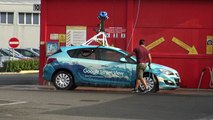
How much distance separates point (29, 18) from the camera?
50938 mm

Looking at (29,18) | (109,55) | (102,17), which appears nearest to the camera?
(109,55)

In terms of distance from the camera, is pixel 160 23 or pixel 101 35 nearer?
pixel 101 35

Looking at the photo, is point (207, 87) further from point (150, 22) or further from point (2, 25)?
point (2, 25)

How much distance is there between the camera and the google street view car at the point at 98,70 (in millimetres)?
17297

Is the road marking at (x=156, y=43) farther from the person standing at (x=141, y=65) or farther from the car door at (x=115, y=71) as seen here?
the person standing at (x=141, y=65)

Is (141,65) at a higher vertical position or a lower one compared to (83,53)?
lower

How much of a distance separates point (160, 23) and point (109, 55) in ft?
11.9

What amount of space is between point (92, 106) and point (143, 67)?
416 cm

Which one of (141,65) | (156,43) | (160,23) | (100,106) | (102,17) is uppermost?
(102,17)

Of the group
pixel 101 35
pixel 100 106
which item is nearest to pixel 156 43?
pixel 101 35

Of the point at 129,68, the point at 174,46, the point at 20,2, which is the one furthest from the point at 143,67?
the point at 20,2

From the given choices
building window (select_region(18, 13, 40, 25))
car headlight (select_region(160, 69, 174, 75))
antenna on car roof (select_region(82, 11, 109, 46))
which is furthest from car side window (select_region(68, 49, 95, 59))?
building window (select_region(18, 13, 40, 25))

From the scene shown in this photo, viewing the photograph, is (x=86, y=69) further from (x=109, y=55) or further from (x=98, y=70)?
(x=109, y=55)

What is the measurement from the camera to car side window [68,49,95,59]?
17.8m
